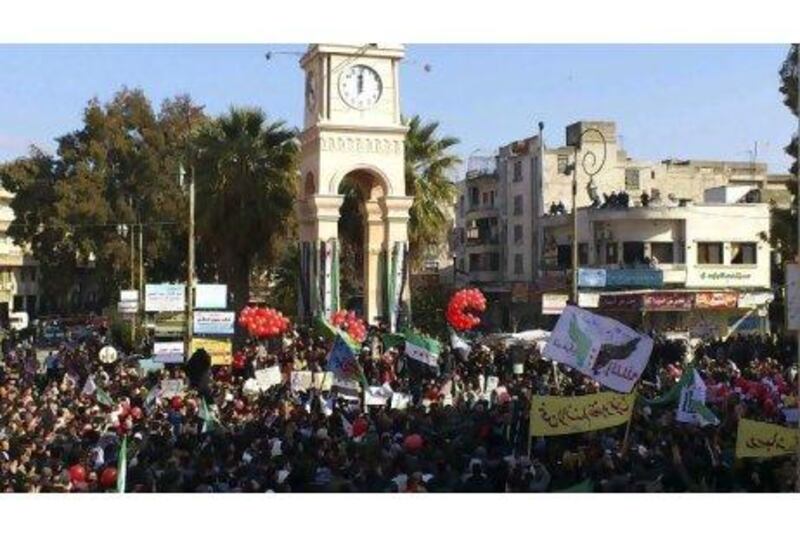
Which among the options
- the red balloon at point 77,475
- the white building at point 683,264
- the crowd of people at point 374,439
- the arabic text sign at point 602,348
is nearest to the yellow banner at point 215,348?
the crowd of people at point 374,439

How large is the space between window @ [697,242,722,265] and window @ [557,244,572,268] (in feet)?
16.2

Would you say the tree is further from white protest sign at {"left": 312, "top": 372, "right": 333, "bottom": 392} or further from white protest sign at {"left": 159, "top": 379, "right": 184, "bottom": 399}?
white protest sign at {"left": 159, "top": 379, "right": 184, "bottom": 399}

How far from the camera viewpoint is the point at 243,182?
36.1 m

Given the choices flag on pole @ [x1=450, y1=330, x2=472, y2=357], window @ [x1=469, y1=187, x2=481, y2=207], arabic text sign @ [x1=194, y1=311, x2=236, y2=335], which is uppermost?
window @ [x1=469, y1=187, x2=481, y2=207]

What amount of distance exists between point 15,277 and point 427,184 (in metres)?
35.9

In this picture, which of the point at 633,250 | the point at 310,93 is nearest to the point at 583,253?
the point at 633,250

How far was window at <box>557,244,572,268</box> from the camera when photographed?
4697 cm

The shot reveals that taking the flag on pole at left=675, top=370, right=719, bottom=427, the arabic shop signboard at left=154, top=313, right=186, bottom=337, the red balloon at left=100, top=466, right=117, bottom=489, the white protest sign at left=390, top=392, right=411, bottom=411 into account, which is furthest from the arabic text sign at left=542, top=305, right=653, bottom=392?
the arabic shop signboard at left=154, top=313, right=186, bottom=337

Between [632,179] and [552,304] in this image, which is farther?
[632,179]

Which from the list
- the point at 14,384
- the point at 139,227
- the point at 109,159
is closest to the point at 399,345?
the point at 14,384

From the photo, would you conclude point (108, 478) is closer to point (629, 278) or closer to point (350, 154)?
point (350, 154)

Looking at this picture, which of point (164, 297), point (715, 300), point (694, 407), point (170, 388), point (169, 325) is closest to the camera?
point (694, 407)

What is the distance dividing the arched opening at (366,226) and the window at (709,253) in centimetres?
1204

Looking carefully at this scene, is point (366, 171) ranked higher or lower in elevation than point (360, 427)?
higher
